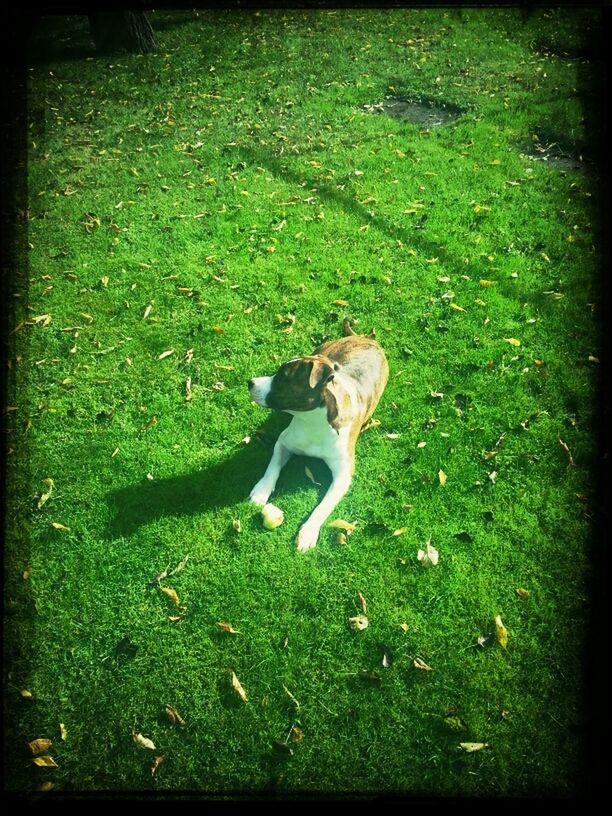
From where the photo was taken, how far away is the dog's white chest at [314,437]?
11.7 feet

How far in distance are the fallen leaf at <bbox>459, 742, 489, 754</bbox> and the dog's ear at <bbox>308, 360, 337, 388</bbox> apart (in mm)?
2141

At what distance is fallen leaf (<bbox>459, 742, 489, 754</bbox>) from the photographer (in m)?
2.87

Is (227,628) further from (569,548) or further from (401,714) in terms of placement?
(569,548)

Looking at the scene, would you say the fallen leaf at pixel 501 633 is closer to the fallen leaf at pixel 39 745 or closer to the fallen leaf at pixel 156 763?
the fallen leaf at pixel 156 763

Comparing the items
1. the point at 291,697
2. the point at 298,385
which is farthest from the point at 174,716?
the point at 298,385

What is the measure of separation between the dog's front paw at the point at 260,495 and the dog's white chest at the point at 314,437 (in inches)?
13.5

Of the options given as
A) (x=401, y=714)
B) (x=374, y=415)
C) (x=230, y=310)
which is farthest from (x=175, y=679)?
(x=230, y=310)

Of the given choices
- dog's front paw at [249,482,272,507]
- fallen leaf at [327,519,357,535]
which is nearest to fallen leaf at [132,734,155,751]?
dog's front paw at [249,482,272,507]

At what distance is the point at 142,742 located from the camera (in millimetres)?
2869

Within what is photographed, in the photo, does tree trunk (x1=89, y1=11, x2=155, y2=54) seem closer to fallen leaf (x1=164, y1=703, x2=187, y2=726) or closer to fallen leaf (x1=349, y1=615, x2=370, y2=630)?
fallen leaf (x1=349, y1=615, x2=370, y2=630)

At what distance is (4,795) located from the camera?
2.73 metres

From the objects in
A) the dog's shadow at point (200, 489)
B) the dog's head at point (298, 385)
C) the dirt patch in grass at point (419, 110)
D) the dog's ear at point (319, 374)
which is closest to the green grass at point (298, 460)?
the dog's shadow at point (200, 489)

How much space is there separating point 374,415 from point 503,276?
267 centimetres

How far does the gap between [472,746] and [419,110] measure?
959 cm
